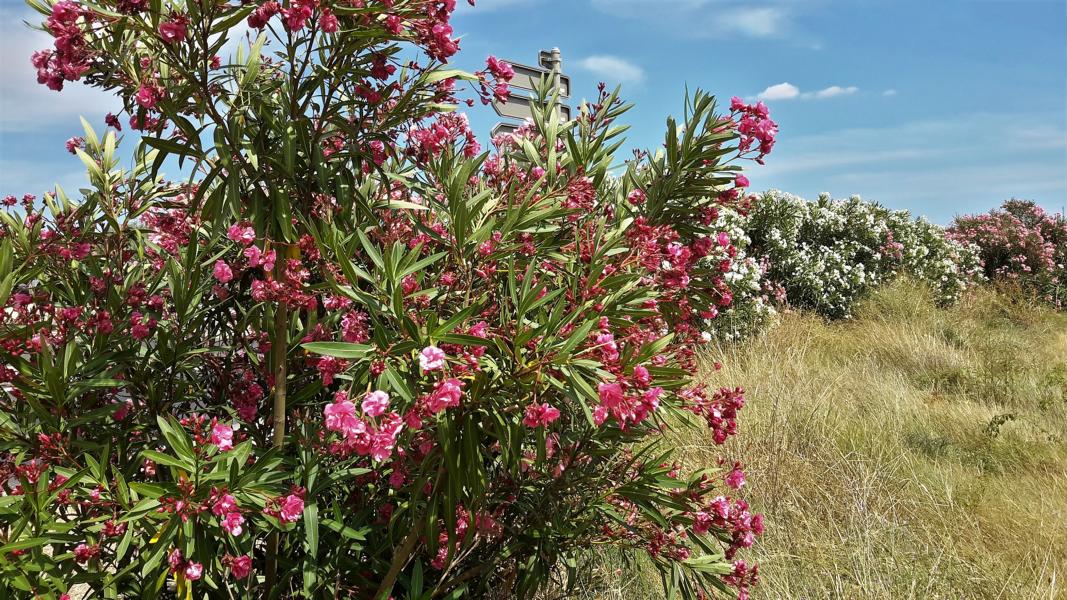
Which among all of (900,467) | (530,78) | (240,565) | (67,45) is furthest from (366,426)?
(900,467)

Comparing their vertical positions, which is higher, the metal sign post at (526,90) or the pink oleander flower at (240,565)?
the metal sign post at (526,90)

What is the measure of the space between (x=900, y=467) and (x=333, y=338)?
3.73 meters

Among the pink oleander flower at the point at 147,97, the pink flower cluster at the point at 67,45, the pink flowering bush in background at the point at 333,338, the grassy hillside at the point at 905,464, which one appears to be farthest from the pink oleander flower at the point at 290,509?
the grassy hillside at the point at 905,464

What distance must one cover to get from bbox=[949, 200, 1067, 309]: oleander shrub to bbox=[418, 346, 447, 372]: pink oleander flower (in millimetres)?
13065

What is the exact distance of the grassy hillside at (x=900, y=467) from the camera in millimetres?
3020

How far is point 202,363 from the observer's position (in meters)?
2.09

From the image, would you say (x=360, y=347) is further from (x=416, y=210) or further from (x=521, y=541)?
(x=521, y=541)

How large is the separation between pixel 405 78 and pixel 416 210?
0.37 m

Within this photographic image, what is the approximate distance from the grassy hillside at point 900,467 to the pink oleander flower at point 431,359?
162cm

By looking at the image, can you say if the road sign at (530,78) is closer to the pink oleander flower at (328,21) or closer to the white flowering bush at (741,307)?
the pink oleander flower at (328,21)

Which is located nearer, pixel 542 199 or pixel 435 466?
pixel 435 466

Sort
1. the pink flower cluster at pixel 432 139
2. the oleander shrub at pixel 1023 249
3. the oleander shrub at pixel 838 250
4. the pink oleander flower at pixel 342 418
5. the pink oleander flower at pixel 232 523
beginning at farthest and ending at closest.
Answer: the oleander shrub at pixel 1023 249 → the oleander shrub at pixel 838 250 → the pink flower cluster at pixel 432 139 → the pink oleander flower at pixel 232 523 → the pink oleander flower at pixel 342 418

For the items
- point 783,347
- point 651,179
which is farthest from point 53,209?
point 783,347

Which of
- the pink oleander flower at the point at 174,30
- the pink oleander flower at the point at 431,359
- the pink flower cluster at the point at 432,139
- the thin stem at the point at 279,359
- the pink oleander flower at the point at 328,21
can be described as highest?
the pink oleander flower at the point at 328,21
